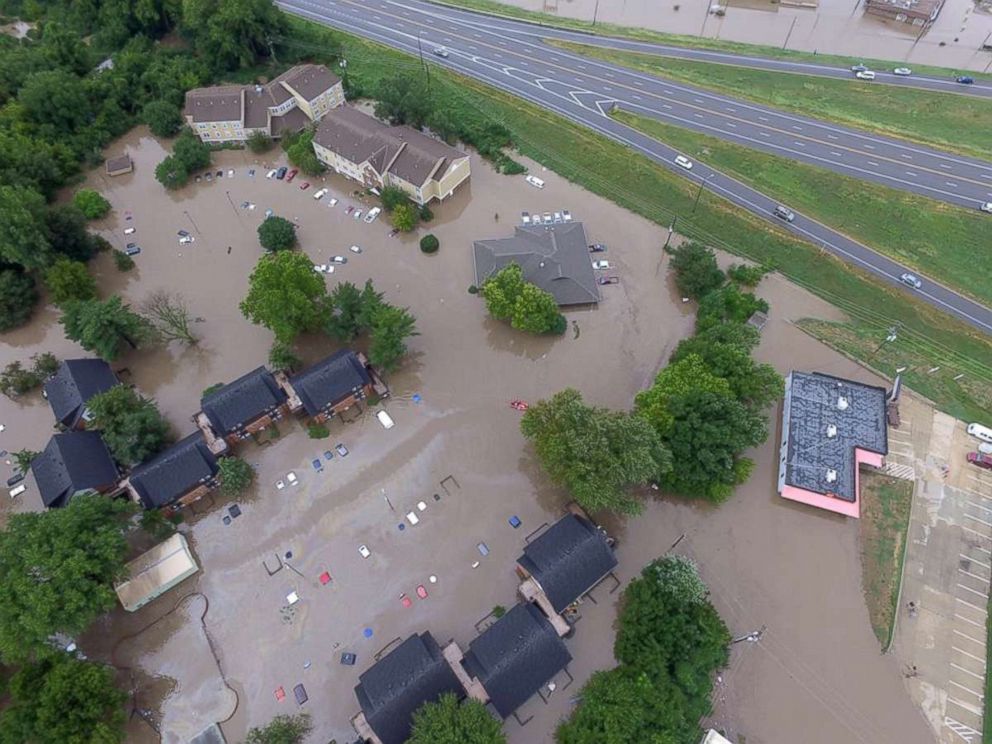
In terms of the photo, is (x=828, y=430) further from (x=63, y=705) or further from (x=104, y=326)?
(x=104, y=326)

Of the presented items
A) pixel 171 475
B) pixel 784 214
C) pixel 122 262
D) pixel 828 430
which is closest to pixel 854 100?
pixel 784 214

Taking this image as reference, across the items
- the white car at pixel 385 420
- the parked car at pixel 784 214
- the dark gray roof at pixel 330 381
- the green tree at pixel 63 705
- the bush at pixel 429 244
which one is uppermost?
the parked car at pixel 784 214

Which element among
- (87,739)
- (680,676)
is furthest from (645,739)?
(87,739)

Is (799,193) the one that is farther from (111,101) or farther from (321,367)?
(111,101)

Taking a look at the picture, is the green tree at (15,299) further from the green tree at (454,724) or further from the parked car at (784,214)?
the parked car at (784,214)

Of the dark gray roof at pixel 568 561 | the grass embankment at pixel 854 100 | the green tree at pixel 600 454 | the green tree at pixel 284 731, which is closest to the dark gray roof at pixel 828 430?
the green tree at pixel 600 454
